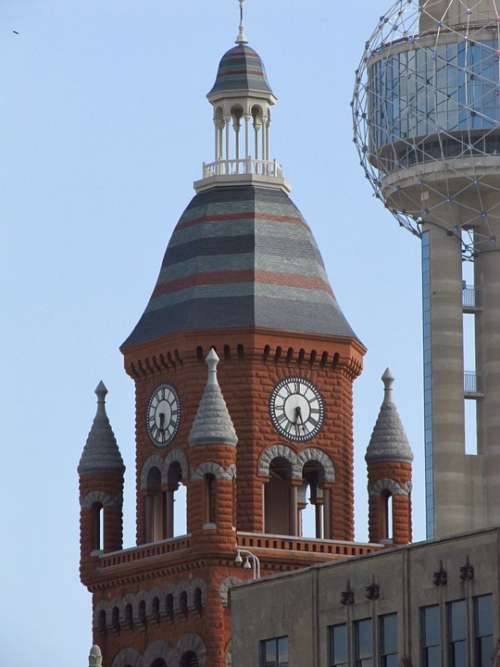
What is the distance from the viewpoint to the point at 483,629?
353ft

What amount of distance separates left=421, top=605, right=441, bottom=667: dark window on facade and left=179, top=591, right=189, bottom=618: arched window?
39838 millimetres

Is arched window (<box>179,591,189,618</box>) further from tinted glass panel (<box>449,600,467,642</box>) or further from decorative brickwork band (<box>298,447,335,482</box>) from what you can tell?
tinted glass panel (<box>449,600,467,642</box>)

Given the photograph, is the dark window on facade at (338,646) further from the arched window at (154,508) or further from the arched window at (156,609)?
the arched window at (154,508)

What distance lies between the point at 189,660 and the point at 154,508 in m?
9.35

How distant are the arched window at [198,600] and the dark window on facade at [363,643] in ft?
116

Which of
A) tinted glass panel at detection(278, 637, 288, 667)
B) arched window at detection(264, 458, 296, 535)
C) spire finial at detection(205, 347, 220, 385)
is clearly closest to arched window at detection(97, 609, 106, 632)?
arched window at detection(264, 458, 296, 535)

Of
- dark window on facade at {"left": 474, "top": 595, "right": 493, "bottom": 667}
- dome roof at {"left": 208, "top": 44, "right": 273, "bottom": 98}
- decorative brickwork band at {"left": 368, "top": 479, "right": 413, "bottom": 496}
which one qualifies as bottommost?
dark window on facade at {"left": 474, "top": 595, "right": 493, "bottom": 667}

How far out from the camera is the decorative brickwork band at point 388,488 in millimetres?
155625

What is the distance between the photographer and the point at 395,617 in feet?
365

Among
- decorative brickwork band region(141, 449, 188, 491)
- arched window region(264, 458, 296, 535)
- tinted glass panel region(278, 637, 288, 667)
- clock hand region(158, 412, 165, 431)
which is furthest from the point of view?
arched window region(264, 458, 296, 535)

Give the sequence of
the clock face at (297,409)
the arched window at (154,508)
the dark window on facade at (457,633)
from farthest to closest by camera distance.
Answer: the arched window at (154,508) < the clock face at (297,409) < the dark window on facade at (457,633)

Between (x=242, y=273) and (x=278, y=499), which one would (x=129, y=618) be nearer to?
(x=278, y=499)

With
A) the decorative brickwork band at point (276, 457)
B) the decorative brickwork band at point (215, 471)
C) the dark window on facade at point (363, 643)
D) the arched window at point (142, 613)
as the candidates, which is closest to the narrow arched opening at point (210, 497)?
the decorative brickwork band at point (215, 471)

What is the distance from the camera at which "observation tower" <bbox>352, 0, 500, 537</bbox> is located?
173 m
